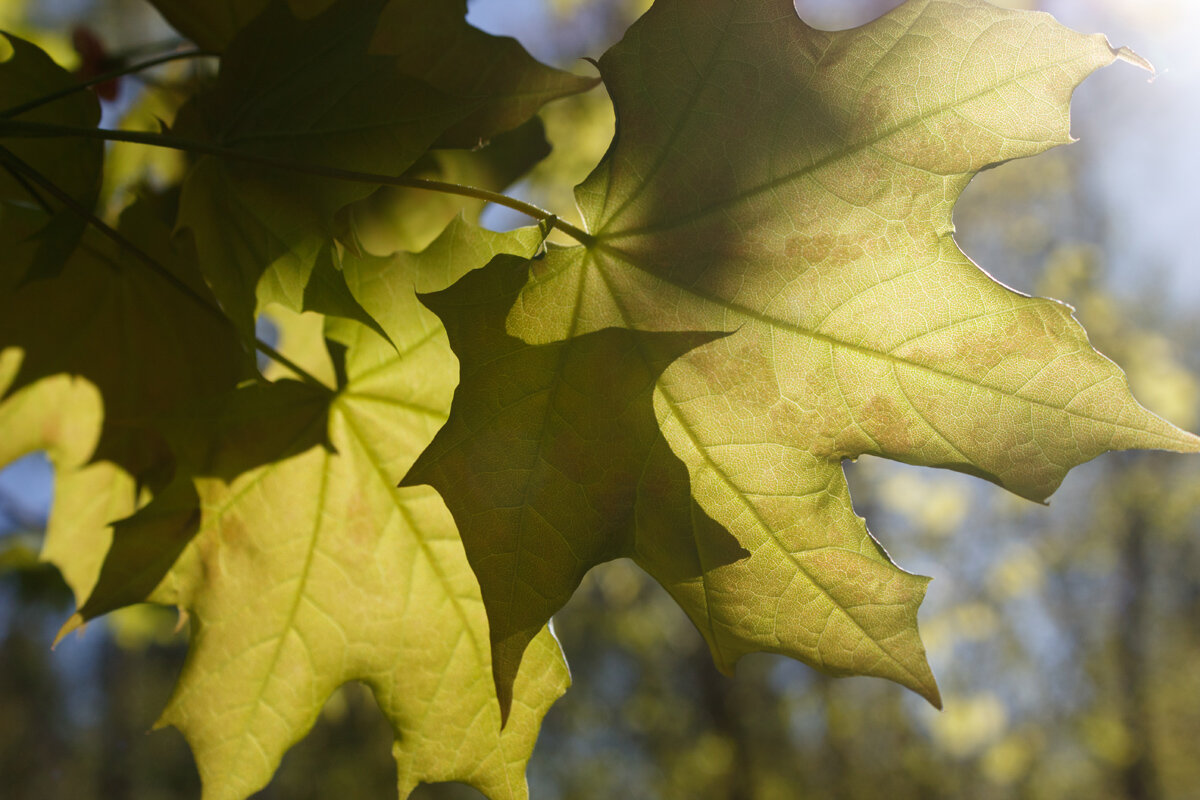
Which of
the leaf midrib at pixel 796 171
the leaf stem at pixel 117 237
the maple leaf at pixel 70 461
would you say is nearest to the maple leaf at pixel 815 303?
the leaf midrib at pixel 796 171

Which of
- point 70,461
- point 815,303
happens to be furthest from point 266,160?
point 70,461

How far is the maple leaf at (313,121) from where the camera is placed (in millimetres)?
639

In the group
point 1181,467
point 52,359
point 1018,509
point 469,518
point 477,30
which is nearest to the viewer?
point 469,518

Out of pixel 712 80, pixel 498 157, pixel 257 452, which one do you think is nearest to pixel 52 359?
pixel 257 452

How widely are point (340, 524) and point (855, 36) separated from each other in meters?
0.70

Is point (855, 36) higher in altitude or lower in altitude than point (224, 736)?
higher

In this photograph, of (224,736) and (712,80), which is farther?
(224,736)

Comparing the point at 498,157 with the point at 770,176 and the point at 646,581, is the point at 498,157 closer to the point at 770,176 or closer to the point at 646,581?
the point at 770,176

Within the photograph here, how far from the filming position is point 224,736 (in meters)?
0.84

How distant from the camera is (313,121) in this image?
2.15 ft

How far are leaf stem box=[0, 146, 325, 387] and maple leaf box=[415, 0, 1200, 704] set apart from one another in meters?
0.37

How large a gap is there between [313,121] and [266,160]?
0.23 feet

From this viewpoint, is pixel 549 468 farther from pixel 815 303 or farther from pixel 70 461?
pixel 70 461

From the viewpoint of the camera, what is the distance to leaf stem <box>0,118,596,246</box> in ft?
1.88
